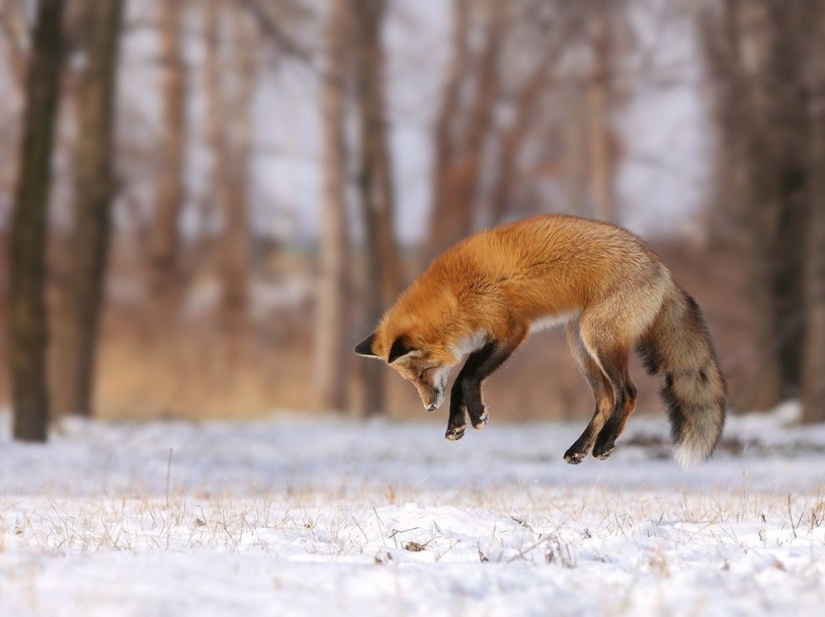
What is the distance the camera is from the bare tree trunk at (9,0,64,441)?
12.2 m

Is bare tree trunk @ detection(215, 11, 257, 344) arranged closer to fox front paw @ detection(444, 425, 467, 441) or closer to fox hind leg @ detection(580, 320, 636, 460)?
fox front paw @ detection(444, 425, 467, 441)

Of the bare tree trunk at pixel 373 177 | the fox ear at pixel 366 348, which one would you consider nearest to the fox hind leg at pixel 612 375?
the fox ear at pixel 366 348

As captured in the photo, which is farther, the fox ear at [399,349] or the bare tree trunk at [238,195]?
the bare tree trunk at [238,195]

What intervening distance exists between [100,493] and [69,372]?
863cm

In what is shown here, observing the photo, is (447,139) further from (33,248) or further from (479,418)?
(479,418)

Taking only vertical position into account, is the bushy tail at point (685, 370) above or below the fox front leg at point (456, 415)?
above

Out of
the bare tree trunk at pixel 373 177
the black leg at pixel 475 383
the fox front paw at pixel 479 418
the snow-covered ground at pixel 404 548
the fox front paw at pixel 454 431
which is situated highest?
the bare tree trunk at pixel 373 177

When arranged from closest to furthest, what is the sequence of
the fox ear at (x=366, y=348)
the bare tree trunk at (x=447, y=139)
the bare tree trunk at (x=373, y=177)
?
the fox ear at (x=366, y=348)
the bare tree trunk at (x=373, y=177)
the bare tree trunk at (x=447, y=139)

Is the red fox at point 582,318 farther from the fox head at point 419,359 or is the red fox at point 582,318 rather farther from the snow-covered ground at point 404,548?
the snow-covered ground at point 404,548

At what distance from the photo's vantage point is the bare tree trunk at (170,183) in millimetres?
30016

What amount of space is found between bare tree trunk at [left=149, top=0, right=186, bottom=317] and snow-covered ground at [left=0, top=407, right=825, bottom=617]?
2075 centimetres

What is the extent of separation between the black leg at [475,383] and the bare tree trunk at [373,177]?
1297cm

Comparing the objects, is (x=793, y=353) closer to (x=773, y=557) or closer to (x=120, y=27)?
(x=120, y=27)

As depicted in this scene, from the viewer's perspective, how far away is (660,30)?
1886 cm
